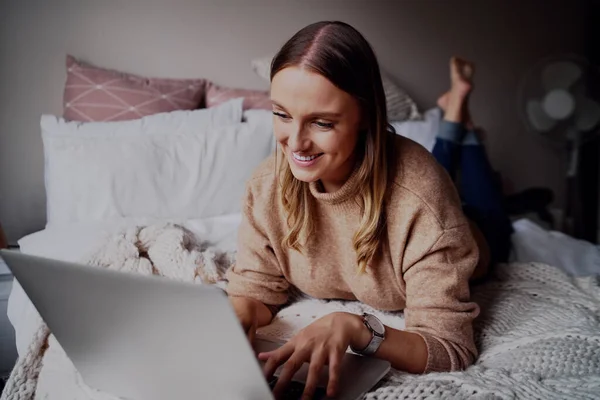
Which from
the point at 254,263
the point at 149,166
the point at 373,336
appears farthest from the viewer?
the point at 149,166

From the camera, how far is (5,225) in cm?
184

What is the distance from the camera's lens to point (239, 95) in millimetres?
1948

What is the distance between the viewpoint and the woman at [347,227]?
87cm

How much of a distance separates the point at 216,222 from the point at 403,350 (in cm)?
88

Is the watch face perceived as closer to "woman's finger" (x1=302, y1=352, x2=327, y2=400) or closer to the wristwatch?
the wristwatch

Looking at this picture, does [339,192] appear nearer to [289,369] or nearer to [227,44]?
[289,369]

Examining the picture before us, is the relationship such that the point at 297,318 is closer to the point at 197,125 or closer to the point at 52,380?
the point at 52,380

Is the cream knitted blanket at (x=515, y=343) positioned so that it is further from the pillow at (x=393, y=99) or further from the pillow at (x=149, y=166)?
the pillow at (x=393, y=99)

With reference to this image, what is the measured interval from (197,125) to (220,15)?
499 mm

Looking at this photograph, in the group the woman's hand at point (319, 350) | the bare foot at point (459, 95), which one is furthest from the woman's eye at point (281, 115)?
the bare foot at point (459, 95)

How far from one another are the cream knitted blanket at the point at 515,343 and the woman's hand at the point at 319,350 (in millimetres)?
77

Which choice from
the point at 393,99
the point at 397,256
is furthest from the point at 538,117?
the point at 397,256

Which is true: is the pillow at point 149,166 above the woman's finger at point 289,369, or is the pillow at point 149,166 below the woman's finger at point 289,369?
above

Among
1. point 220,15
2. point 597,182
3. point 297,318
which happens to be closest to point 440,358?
point 297,318
